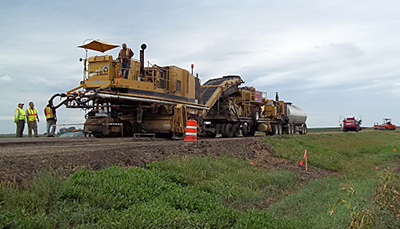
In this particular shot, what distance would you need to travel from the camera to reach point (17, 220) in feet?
→ 12.6

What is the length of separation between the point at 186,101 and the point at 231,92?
6.33 m

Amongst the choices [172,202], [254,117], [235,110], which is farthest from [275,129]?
[172,202]

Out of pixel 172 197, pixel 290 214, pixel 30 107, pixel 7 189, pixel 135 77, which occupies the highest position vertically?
pixel 135 77

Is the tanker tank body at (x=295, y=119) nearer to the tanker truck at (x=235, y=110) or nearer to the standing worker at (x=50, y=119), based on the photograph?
the tanker truck at (x=235, y=110)

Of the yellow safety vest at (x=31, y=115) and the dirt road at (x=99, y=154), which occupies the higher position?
the yellow safety vest at (x=31, y=115)

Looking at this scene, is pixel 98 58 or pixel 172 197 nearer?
pixel 172 197

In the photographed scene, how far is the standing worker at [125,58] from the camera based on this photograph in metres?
13.3

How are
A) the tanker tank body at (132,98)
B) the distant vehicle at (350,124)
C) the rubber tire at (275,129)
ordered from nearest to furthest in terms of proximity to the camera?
the tanker tank body at (132,98) → the rubber tire at (275,129) → the distant vehicle at (350,124)

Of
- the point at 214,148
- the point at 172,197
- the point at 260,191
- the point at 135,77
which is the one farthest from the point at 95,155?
the point at 135,77

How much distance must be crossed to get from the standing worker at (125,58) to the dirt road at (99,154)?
2832 mm

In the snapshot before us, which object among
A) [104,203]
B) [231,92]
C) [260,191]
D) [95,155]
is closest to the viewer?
[104,203]

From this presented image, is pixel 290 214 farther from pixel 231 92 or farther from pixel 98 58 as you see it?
pixel 231 92

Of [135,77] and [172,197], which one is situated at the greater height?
[135,77]

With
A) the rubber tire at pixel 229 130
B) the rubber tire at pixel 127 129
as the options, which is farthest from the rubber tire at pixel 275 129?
the rubber tire at pixel 127 129
